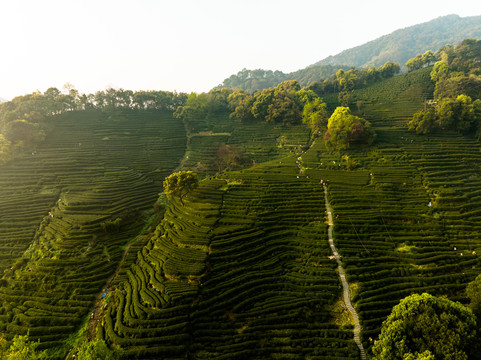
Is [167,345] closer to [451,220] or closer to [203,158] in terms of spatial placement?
[451,220]

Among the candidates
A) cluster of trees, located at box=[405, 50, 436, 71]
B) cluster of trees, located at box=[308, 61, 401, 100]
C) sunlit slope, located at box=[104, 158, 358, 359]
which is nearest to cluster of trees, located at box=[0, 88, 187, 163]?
sunlit slope, located at box=[104, 158, 358, 359]

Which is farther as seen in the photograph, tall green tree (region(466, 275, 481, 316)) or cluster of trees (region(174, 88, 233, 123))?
cluster of trees (region(174, 88, 233, 123))

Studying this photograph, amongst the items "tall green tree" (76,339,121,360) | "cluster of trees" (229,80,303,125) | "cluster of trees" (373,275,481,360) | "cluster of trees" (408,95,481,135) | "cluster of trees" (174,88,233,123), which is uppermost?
"cluster of trees" (174,88,233,123)

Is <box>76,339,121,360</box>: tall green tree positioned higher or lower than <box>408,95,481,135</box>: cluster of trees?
lower

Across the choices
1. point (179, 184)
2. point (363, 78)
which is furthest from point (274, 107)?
point (179, 184)

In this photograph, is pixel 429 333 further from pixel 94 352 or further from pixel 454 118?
pixel 454 118

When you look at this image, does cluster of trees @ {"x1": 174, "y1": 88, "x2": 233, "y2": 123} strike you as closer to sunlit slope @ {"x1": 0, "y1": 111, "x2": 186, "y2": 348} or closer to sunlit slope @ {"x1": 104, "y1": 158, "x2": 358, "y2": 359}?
sunlit slope @ {"x1": 0, "y1": 111, "x2": 186, "y2": 348}

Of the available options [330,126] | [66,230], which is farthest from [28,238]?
[330,126]

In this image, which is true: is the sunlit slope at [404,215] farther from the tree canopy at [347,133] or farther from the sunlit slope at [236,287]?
the sunlit slope at [236,287]

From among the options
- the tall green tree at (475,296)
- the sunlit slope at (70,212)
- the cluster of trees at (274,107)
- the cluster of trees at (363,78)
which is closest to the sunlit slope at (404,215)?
the tall green tree at (475,296)
